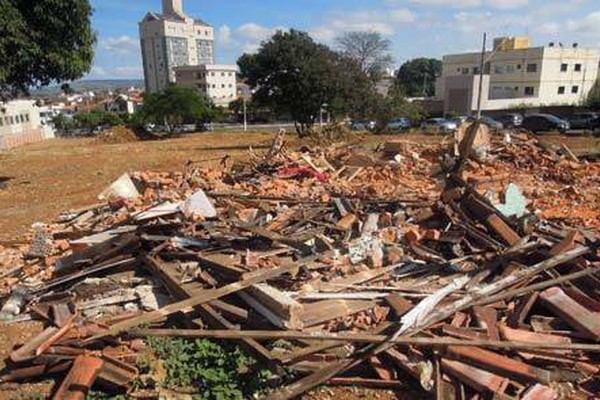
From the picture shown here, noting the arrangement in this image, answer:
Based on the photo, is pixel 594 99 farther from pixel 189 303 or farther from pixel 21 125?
pixel 21 125

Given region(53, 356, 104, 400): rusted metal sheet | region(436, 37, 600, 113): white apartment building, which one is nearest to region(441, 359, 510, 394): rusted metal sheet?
region(53, 356, 104, 400): rusted metal sheet

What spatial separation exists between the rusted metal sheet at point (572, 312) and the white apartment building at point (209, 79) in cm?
8563

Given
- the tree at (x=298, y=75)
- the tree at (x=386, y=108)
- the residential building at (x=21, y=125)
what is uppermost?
the tree at (x=298, y=75)

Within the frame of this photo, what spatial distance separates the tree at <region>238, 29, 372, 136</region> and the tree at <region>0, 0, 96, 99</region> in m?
14.0

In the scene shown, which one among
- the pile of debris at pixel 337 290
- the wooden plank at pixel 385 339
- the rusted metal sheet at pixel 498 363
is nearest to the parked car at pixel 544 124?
the pile of debris at pixel 337 290

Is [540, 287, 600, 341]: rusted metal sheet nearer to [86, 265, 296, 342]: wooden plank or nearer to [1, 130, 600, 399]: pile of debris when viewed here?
[1, 130, 600, 399]: pile of debris

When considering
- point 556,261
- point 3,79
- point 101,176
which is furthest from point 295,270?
point 101,176

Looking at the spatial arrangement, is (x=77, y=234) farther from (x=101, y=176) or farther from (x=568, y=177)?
(x=568, y=177)

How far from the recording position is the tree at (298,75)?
24.6 m

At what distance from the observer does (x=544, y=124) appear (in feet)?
86.1

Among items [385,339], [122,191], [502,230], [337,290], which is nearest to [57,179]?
[122,191]

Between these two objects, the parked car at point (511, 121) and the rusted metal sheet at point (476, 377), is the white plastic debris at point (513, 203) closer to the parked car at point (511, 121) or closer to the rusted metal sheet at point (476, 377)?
the rusted metal sheet at point (476, 377)

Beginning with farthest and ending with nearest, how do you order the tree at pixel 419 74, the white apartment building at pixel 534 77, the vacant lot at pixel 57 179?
1. the tree at pixel 419 74
2. the white apartment building at pixel 534 77
3. the vacant lot at pixel 57 179

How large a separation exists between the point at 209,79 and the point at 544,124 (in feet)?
243
